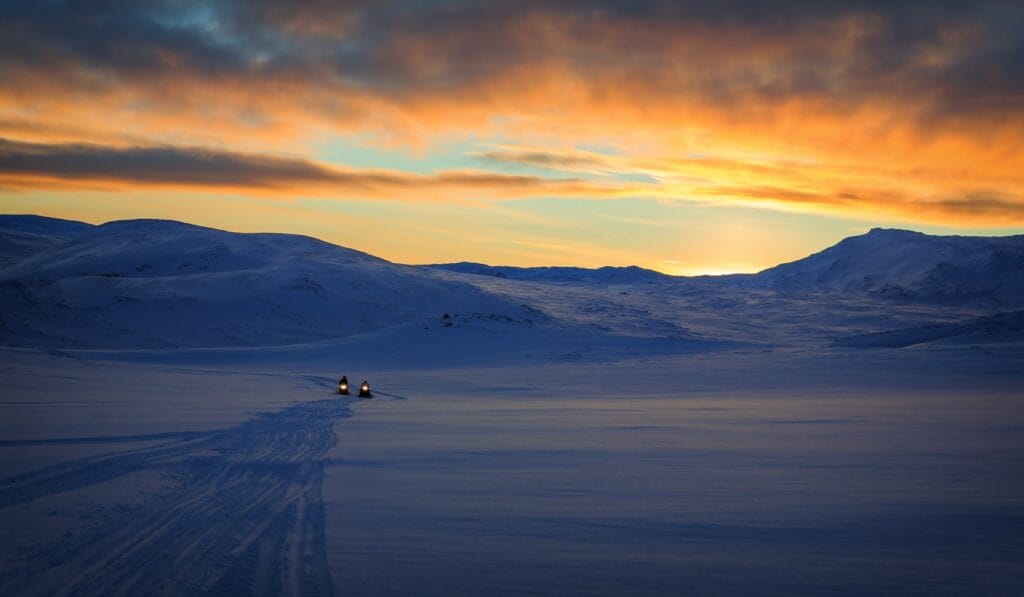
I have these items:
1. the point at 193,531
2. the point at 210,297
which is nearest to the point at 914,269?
the point at 210,297

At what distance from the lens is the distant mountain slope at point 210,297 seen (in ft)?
170

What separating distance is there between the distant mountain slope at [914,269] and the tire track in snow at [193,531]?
408ft

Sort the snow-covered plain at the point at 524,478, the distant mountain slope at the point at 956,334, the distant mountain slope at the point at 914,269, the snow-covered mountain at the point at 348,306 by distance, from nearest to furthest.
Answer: the snow-covered plain at the point at 524,478, the distant mountain slope at the point at 956,334, the snow-covered mountain at the point at 348,306, the distant mountain slope at the point at 914,269

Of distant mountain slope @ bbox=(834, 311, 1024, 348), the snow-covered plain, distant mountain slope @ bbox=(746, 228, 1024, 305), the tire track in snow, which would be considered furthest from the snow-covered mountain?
the tire track in snow

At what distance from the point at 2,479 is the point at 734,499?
9.08 metres

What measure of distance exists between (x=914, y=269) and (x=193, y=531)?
154 meters

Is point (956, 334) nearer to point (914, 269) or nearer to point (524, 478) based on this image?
point (524, 478)

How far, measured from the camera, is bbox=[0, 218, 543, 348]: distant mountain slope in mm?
51750

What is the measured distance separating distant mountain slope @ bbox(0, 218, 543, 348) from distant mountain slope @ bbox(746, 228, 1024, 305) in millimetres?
87990

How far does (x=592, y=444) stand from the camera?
12.8 meters

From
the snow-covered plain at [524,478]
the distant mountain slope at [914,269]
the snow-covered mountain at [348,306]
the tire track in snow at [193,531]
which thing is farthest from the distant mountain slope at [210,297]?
the distant mountain slope at [914,269]

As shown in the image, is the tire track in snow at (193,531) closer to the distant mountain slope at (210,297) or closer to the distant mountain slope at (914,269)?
the distant mountain slope at (210,297)

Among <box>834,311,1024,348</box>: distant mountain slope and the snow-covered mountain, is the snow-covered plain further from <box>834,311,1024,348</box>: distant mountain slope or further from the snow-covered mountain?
the snow-covered mountain

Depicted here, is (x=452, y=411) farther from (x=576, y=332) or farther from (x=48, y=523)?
(x=576, y=332)
